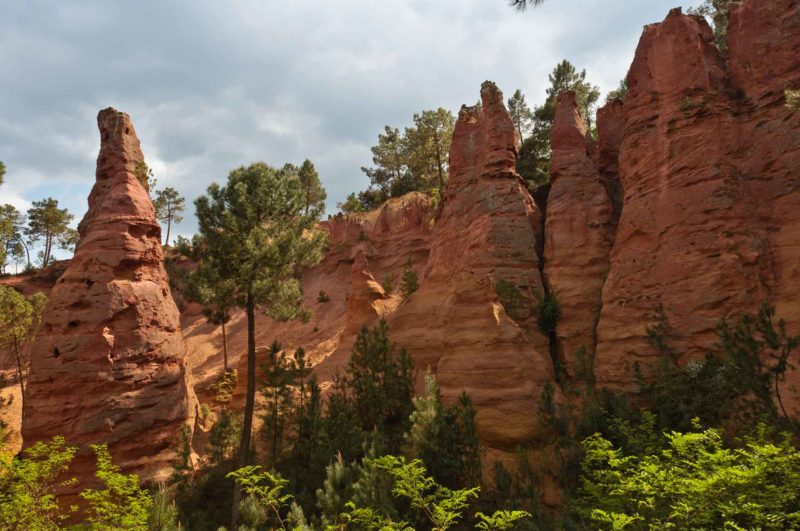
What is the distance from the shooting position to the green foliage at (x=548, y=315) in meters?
21.0

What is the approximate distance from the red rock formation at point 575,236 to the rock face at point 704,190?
1451 millimetres

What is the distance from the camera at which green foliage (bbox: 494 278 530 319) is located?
20797 millimetres

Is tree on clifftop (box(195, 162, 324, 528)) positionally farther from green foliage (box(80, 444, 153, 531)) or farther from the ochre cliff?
green foliage (box(80, 444, 153, 531))

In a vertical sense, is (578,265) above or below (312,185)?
below

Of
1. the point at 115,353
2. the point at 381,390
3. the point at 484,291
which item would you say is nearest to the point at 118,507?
the point at 115,353

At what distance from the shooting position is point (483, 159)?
26.1 metres

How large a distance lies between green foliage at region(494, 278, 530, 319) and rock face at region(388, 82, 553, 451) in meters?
0.45

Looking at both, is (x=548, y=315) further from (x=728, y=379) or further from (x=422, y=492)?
(x=422, y=492)

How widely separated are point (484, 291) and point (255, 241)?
10153 mm

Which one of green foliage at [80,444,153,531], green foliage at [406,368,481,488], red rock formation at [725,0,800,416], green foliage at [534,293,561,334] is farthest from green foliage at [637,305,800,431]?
green foliage at [80,444,153,531]

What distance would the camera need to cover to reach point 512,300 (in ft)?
68.7

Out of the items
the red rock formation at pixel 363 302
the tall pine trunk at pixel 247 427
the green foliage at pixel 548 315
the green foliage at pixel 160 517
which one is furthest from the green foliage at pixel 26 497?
the red rock formation at pixel 363 302

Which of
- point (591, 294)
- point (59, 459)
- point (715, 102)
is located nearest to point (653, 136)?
point (715, 102)

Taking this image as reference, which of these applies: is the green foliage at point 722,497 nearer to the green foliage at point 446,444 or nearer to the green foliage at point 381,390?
the green foliage at point 446,444
